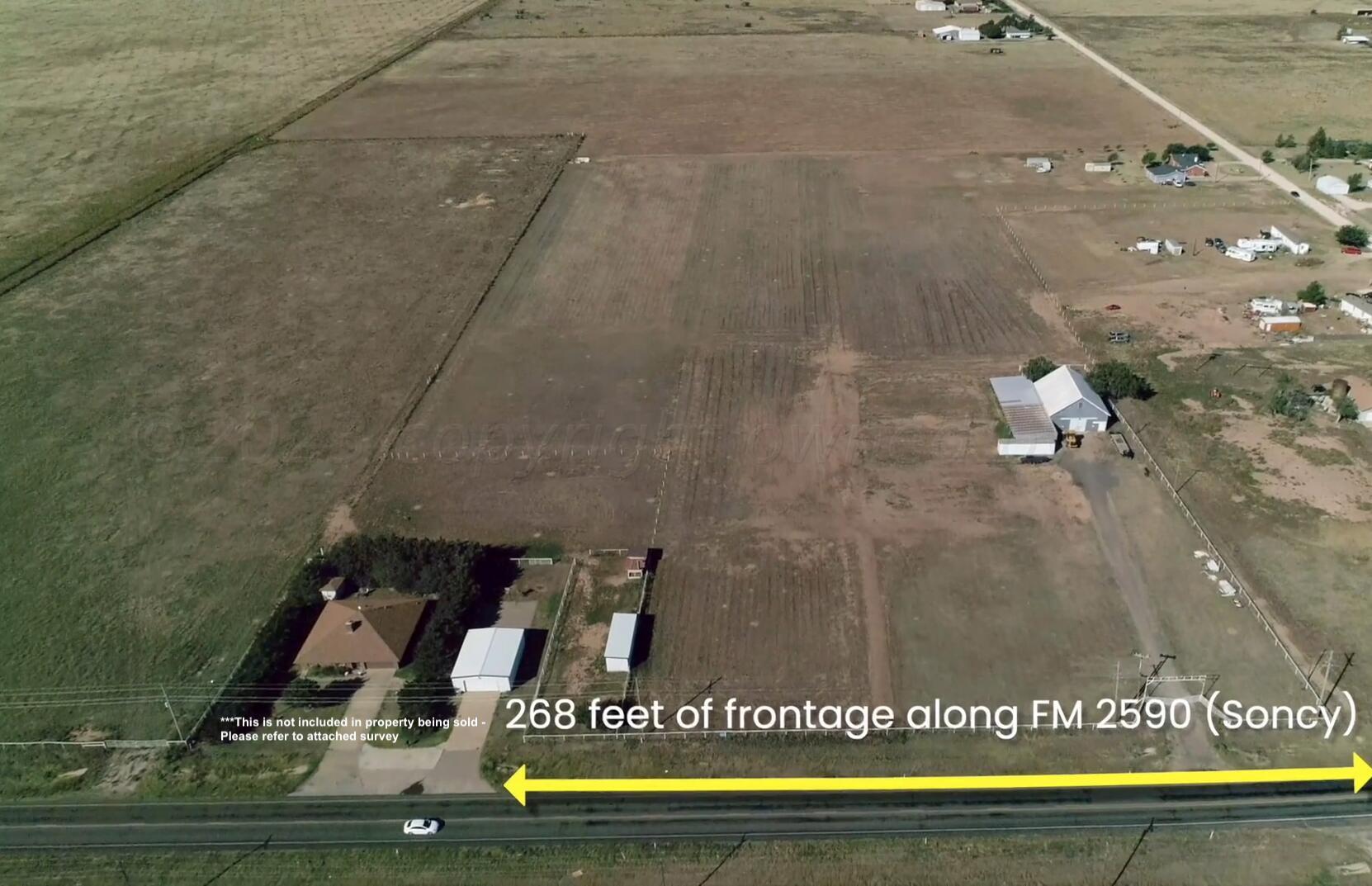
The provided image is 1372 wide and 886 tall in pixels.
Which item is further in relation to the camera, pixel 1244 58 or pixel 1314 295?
pixel 1244 58

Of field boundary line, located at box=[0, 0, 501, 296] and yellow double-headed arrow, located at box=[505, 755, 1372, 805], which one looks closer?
yellow double-headed arrow, located at box=[505, 755, 1372, 805]

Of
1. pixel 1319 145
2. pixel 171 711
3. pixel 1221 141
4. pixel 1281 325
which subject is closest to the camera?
pixel 171 711

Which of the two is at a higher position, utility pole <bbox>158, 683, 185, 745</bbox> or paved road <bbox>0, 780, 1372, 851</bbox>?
utility pole <bbox>158, 683, 185, 745</bbox>

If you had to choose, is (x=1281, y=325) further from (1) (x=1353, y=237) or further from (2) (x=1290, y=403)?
(1) (x=1353, y=237)

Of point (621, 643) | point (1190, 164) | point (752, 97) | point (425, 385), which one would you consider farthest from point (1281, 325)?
point (752, 97)

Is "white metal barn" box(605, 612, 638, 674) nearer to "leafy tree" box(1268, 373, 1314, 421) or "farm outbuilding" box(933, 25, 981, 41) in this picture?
"leafy tree" box(1268, 373, 1314, 421)

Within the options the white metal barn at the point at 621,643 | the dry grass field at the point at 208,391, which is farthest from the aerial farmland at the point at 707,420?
the white metal barn at the point at 621,643

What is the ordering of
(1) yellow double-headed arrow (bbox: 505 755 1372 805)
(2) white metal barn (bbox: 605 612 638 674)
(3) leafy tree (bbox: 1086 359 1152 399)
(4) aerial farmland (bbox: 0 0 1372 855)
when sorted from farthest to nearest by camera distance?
1. (3) leafy tree (bbox: 1086 359 1152 399)
2. (4) aerial farmland (bbox: 0 0 1372 855)
3. (2) white metal barn (bbox: 605 612 638 674)
4. (1) yellow double-headed arrow (bbox: 505 755 1372 805)

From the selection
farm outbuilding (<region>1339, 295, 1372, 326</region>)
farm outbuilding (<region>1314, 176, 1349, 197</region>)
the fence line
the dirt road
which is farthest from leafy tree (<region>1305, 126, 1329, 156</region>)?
the fence line
